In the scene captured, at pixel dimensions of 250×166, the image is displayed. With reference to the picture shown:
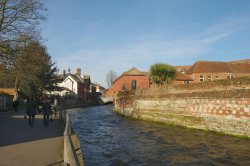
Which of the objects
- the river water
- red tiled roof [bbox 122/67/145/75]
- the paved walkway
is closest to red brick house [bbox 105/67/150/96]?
red tiled roof [bbox 122/67/145/75]

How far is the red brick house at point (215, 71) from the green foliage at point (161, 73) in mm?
17657

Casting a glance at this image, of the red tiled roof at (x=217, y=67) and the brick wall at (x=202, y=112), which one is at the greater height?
the red tiled roof at (x=217, y=67)

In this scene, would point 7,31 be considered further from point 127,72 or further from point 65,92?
point 65,92

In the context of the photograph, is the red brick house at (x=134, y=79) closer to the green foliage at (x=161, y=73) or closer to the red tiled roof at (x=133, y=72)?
the red tiled roof at (x=133, y=72)

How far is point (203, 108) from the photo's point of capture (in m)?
21.2

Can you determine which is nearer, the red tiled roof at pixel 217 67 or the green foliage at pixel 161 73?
the green foliage at pixel 161 73

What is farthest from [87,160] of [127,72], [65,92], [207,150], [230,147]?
[65,92]

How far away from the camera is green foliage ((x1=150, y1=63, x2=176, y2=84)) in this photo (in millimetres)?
39312

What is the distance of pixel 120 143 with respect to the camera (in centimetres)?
1617

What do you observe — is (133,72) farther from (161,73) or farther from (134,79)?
(161,73)

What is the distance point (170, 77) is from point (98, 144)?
26622 millimetres

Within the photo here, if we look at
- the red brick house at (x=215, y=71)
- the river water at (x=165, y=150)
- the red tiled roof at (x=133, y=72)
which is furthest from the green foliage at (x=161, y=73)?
the red tiled roof at (x=133, y=72)

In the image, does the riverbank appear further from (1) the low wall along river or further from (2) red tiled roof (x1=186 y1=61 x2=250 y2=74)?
(2) red tiled roof (x1=186 y1=61 x2=250 y2=74)

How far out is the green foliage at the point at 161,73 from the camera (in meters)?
39.3
